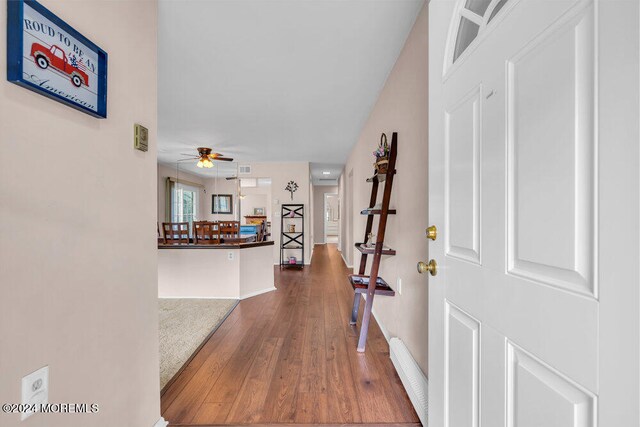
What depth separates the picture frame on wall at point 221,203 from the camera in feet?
31.4

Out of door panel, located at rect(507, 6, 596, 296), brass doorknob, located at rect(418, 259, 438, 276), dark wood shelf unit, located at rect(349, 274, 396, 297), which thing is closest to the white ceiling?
door panel, located at rect(507, 6, 596, 296)

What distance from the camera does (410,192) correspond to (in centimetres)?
195

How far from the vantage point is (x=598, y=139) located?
20.3 inches

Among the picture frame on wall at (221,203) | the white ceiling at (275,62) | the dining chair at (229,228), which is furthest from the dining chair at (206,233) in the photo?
the picture frame on wall at (221,203)

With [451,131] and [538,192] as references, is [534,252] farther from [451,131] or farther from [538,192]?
[451,131]

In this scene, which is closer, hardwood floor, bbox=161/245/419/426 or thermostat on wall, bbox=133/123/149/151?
thermostat on wall, bbox=133/123/149/151

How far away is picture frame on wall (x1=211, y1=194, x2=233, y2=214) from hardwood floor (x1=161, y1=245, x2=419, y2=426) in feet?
22.7

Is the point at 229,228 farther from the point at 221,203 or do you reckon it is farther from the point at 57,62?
the point at 221,203

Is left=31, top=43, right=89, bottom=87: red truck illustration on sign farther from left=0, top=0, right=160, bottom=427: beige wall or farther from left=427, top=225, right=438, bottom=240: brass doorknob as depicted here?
left=427, top=225, right=438, bottom=240: brass doorknob

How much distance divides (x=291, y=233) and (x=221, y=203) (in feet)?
13.3

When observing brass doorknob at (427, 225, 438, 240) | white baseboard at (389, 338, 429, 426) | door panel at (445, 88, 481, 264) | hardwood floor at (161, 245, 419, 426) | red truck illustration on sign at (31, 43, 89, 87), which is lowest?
hardwood floor at (161, 245, 419, 426)

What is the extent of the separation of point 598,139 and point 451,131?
55cm

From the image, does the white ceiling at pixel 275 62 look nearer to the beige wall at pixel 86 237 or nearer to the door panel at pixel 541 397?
the beige wall at pixel 86 237

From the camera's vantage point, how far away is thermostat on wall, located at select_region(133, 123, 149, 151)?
1307 mm
